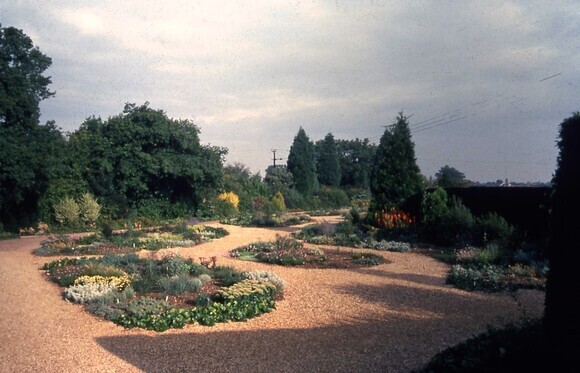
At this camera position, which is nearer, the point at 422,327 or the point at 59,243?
the point at 422,327

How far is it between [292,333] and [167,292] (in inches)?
138

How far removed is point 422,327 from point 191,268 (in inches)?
241

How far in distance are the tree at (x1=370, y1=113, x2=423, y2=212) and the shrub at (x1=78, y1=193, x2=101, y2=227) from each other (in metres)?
13.8

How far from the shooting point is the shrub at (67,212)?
25562 millimetres

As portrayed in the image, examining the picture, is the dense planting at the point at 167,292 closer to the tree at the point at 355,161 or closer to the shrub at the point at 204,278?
the shrub at the point at 204,278

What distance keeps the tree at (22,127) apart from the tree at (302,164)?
3128cm

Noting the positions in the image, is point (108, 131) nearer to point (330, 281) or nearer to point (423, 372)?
point (330, 281)

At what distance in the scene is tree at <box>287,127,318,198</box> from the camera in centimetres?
5341

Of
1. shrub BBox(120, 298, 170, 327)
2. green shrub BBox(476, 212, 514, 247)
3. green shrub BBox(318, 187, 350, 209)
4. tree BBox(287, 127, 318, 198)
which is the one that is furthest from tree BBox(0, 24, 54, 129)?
tree BBox(287, 127, 318, 198)

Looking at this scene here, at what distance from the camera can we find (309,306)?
898 centimetres

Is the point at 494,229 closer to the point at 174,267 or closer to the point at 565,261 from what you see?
the point at 174,267

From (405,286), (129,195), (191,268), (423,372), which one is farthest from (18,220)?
(423,372)

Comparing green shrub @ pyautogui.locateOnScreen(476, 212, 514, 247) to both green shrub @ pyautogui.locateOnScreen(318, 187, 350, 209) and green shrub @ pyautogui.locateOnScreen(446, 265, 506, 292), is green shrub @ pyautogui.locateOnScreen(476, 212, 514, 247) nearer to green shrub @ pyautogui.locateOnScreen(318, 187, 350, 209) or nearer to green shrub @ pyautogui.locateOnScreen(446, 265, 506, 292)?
green shrub @ pyautogui.locateOnScreen(446, 265, 506, 292)

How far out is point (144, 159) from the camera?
2970cm
